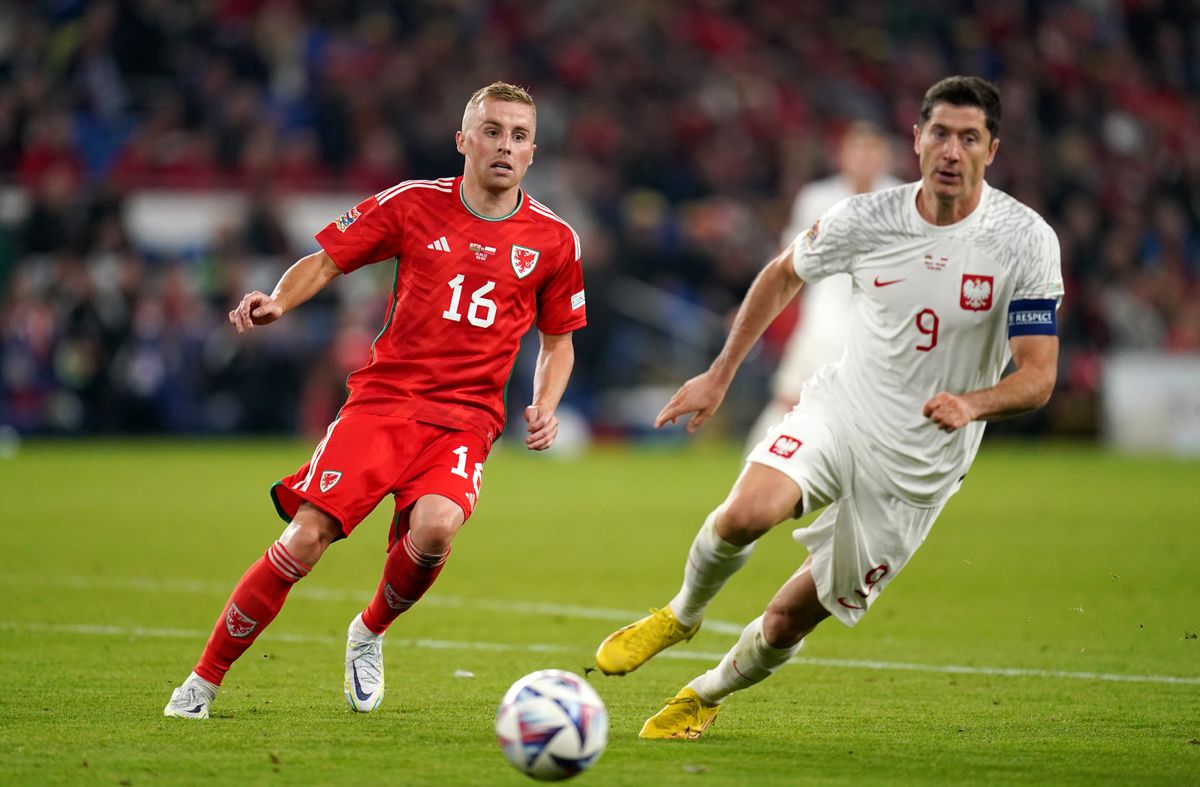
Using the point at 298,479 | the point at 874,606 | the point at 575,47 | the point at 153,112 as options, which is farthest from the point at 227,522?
the point at 575,47

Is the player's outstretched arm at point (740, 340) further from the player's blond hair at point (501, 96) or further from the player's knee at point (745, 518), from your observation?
the player's blond hair at point (501, 96)

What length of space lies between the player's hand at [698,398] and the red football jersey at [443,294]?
85 cm

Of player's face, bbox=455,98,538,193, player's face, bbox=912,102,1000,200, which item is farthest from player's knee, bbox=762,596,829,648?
player's face, bbox=455,98,538,193

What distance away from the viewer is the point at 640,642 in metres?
5.70

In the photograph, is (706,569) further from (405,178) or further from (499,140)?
(405,178)

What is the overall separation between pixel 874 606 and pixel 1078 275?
48.2 ft

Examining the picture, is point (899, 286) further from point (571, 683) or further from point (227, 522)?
point (227, 522)

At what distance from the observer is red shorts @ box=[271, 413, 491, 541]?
587 cm

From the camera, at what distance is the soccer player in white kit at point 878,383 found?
5508mm

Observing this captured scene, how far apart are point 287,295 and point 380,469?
717 mm

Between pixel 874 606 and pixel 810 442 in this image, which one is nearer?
pixel 810 442

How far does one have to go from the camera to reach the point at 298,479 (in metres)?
5.92

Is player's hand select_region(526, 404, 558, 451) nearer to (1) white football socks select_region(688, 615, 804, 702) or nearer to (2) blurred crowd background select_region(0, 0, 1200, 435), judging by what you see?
(1) white football socks select_region(688, 615, 804, 702)

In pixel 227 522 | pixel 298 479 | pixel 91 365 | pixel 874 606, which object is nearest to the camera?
pixel 298 479
